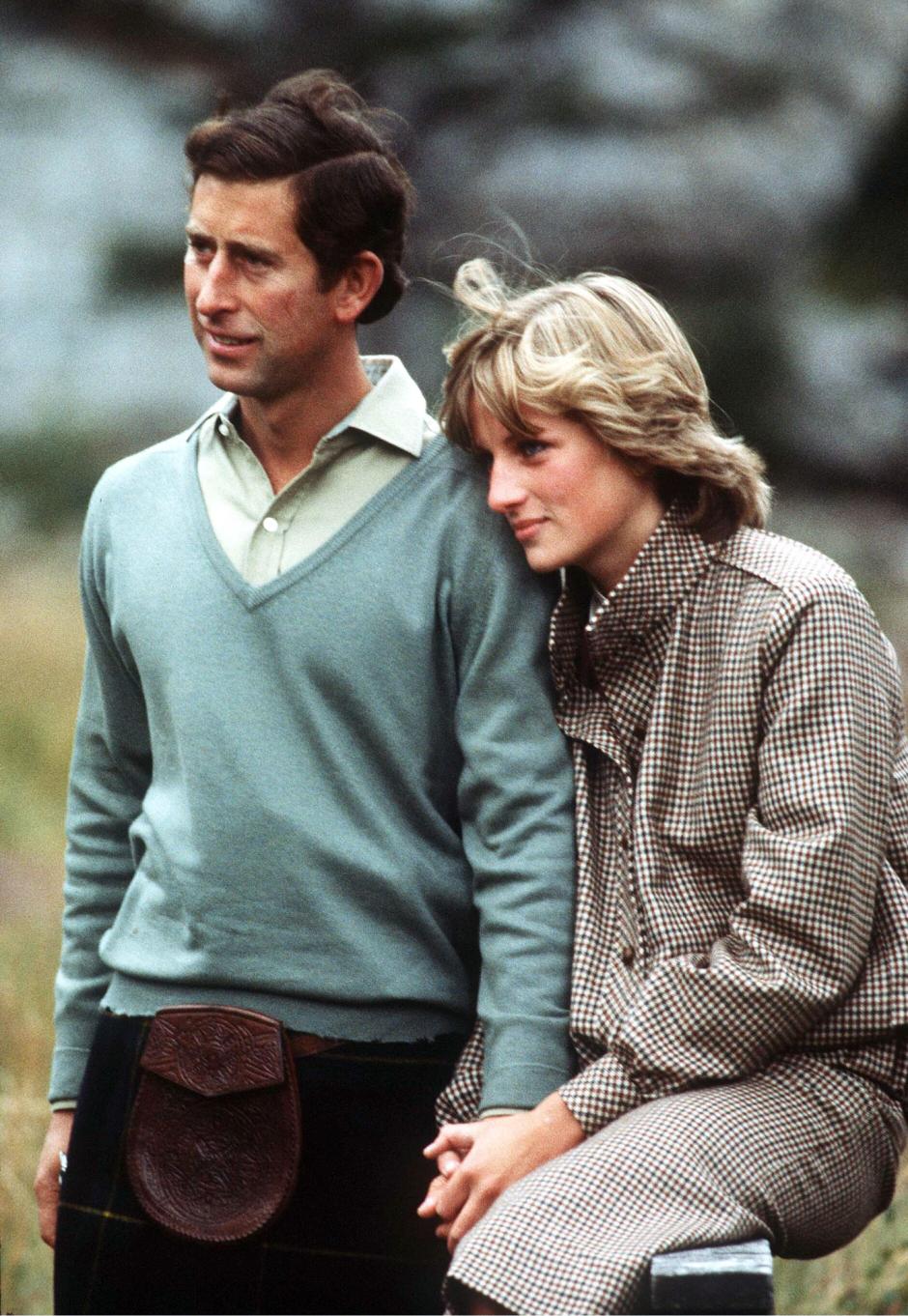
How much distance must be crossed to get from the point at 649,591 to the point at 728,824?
11.7 inches

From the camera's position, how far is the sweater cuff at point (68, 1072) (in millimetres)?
2541

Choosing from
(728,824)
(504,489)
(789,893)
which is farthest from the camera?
(504,489)

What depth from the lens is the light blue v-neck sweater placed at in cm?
221

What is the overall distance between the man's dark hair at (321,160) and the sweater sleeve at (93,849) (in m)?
0.58

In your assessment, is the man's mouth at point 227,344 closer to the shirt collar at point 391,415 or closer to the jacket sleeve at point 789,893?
the shirt collar at point 391,415

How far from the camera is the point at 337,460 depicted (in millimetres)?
2348

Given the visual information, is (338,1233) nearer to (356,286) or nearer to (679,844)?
(679,844)

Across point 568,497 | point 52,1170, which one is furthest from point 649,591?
point 52,1170

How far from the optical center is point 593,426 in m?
2.17

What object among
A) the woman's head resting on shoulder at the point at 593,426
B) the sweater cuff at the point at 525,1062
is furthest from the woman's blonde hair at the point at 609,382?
the sweater cuff at the point at 525,1062

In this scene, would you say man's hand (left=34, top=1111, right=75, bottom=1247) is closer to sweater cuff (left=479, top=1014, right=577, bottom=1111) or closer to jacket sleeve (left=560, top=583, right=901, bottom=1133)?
sweater cuff (left=479, top=1014, right=577, bottom=1111)

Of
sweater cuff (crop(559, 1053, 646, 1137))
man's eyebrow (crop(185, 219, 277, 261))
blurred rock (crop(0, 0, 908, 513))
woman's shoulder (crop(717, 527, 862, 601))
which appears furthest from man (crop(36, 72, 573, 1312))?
blurred rock (crop(0, 0, 908, 513))

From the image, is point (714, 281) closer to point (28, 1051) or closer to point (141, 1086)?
point (28, 1051)

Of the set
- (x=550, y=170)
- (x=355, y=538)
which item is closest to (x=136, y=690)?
(x=355, y=538)
